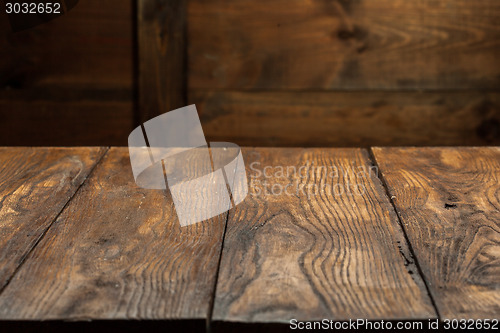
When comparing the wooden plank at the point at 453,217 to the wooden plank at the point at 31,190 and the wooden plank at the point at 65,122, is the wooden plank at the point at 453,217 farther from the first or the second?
the wooden plank at the point at 65,122

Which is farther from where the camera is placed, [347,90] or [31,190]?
[347,90]

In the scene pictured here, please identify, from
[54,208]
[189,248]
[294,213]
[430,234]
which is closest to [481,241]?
[430,234]

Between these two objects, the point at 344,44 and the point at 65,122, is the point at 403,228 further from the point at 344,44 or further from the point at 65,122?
the point at 65,122

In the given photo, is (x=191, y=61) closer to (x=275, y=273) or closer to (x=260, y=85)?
(x=260, y=85)

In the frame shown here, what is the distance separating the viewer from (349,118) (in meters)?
2.58

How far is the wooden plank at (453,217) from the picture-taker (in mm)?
776

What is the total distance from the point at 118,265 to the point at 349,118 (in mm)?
1884

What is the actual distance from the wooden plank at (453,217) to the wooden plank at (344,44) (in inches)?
43.2

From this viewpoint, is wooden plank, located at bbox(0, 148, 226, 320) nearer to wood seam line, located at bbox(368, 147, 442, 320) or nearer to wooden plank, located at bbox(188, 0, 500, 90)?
wood seam line, located at bbox(368, 147, 442, 320)

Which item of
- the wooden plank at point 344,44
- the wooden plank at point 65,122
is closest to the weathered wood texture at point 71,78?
the wooden plank at point 65,122

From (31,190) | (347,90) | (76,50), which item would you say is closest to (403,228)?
(31,190)

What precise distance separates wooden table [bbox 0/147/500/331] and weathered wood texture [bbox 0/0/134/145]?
119 cm

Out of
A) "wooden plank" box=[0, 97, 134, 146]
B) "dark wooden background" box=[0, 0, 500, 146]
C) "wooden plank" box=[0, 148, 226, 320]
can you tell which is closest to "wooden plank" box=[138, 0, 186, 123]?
"dark wooden background" box=[0, 0, 500, 146]

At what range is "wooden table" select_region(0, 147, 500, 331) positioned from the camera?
74 centimetres
